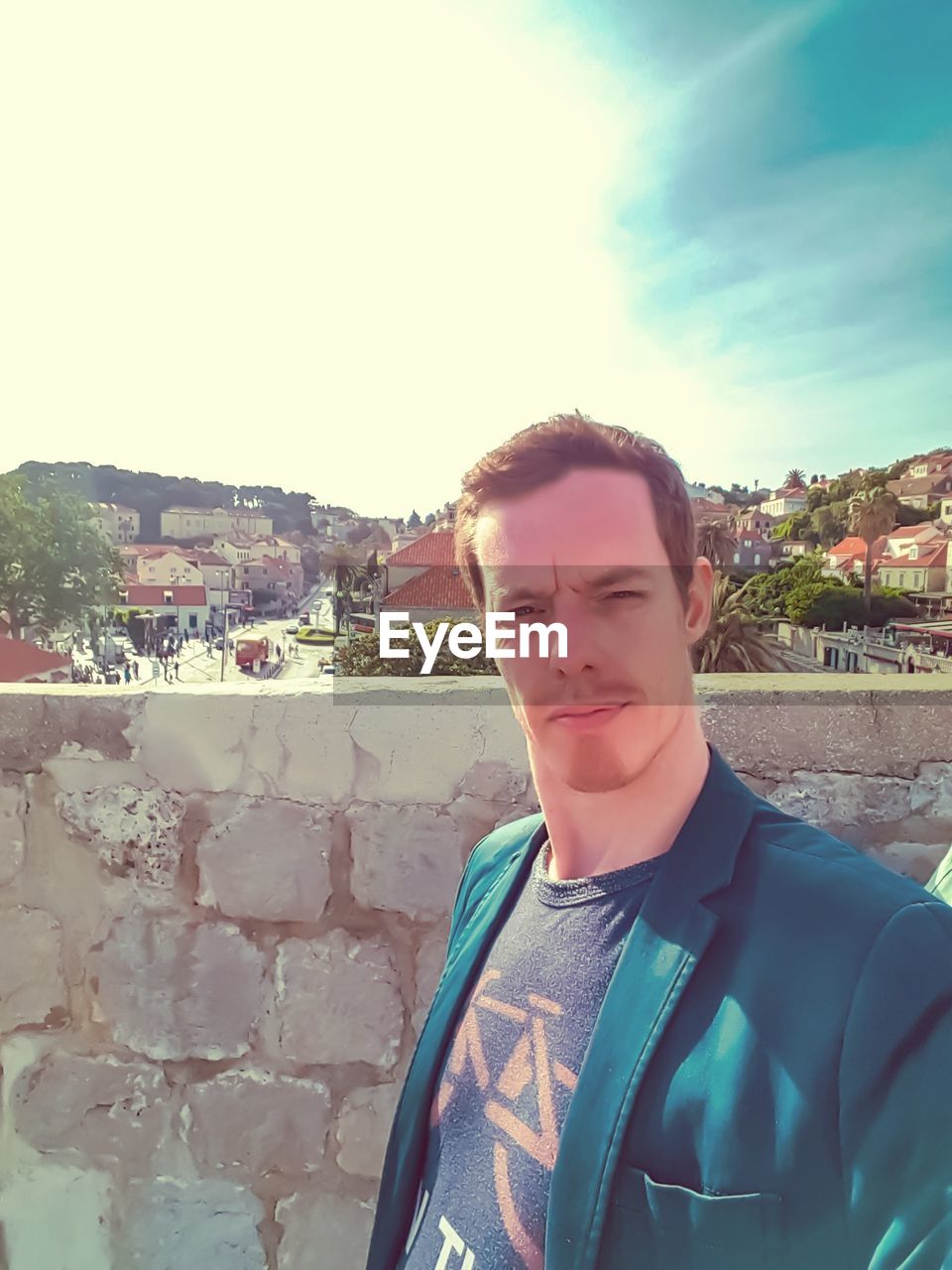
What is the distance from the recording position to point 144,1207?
1.27m

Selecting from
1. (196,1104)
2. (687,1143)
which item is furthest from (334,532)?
(687,1143)

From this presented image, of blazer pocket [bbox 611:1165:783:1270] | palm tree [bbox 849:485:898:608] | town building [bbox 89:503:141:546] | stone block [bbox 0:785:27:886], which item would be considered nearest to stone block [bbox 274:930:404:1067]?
stone block [bbox 0:785:27:886]

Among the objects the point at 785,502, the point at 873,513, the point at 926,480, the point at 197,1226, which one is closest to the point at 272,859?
the point at 197,1226

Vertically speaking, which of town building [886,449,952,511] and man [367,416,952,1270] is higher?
town building [886,449,952,511]

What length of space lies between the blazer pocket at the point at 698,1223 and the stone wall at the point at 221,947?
625 millimetres

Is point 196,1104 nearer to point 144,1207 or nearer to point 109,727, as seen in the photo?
point 144,1207

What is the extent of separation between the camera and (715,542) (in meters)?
1.01

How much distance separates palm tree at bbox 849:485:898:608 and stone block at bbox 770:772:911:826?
0.55 m

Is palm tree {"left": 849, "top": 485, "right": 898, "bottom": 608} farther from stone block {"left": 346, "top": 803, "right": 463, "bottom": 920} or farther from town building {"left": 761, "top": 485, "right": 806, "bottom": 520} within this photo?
stone block {"left": 346, "top": 803, "right": 463, "bottom": 920}

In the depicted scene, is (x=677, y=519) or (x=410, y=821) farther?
(x=410, y=821)

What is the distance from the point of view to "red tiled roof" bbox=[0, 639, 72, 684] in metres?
1.41

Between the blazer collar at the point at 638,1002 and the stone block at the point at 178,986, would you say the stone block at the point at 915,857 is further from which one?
the stone block at the point at 178,986

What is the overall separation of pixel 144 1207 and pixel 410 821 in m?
0.77

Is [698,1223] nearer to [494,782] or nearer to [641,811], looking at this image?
[641,811]
